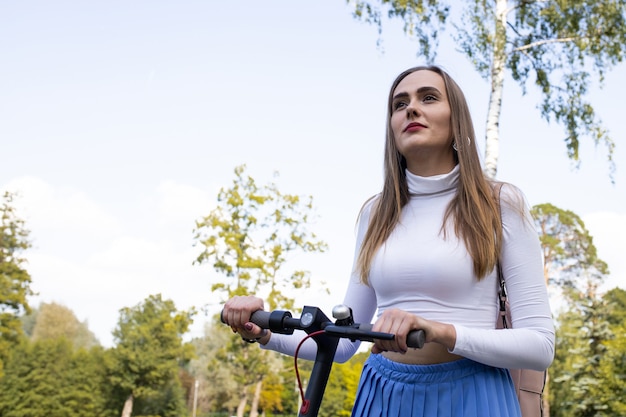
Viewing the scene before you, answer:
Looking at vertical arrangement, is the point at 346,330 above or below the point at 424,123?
below

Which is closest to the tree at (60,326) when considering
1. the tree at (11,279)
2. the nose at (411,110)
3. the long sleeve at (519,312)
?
the tree at (11,279)

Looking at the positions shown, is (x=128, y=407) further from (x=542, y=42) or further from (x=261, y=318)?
(x=261, y=318)

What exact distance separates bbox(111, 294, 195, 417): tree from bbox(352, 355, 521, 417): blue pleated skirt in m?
35.9

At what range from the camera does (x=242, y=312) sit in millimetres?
2023

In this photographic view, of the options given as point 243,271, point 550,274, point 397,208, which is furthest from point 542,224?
point 397,208

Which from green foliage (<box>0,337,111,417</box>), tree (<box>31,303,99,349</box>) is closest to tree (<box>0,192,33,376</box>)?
green foliage (<box>0,337,111,417</box>)

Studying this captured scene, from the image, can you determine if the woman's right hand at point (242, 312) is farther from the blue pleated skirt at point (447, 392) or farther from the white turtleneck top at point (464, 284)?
the blue pleated skirt at point (447, 392)

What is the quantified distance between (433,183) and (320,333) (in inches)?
30.3

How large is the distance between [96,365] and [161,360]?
16.2 ft

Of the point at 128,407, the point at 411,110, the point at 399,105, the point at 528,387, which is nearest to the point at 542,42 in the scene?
the point at 399,105

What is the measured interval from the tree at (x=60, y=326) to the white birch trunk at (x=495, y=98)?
61.2 metres

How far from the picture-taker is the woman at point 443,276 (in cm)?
186

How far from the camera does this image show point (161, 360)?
125ft

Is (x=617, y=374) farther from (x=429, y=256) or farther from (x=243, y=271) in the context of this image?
(x=429, y=256)
